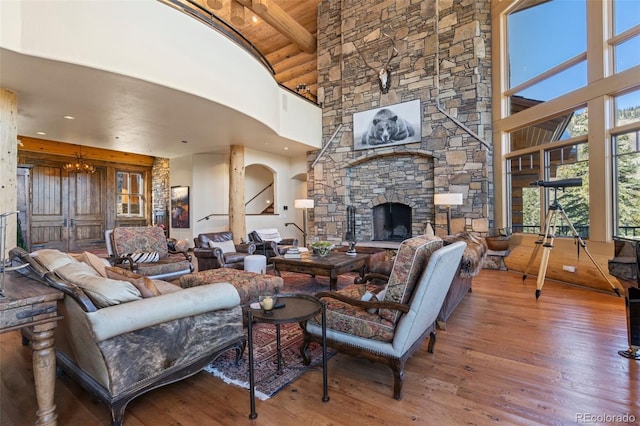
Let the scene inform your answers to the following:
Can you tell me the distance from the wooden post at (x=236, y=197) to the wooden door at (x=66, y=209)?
5009 mm

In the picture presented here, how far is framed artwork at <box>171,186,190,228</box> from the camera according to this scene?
8.70m

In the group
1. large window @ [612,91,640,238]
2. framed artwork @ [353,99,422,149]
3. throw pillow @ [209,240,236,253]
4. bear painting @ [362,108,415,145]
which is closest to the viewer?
large window @ [612,91,640,238]

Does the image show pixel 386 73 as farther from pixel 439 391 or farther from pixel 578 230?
pixel 439 391

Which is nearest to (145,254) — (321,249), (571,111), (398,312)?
(321,249)

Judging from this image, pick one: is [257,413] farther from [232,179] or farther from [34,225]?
[34,225]

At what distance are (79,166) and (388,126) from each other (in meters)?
8.18

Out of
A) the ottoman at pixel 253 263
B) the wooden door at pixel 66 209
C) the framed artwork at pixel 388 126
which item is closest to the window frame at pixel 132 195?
the wooden door at pixel 66 209

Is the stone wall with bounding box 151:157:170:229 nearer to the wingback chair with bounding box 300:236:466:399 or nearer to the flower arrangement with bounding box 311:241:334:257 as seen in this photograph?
the flower arrangement with bounding box 311:241:334:257

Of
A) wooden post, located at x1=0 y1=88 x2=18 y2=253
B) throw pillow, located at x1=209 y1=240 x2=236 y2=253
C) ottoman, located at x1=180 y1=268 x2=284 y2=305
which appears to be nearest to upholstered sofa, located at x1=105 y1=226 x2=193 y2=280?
throw pillow, located at x1=209 y1=240 x2=236 y2=253

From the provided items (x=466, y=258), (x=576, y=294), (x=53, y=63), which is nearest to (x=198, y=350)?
(x=466, y=258)

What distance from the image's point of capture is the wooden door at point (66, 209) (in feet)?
26.4

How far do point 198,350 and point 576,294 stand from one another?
193 inches

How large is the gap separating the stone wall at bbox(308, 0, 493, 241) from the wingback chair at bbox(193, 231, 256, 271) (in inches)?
114

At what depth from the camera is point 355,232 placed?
7660mm
